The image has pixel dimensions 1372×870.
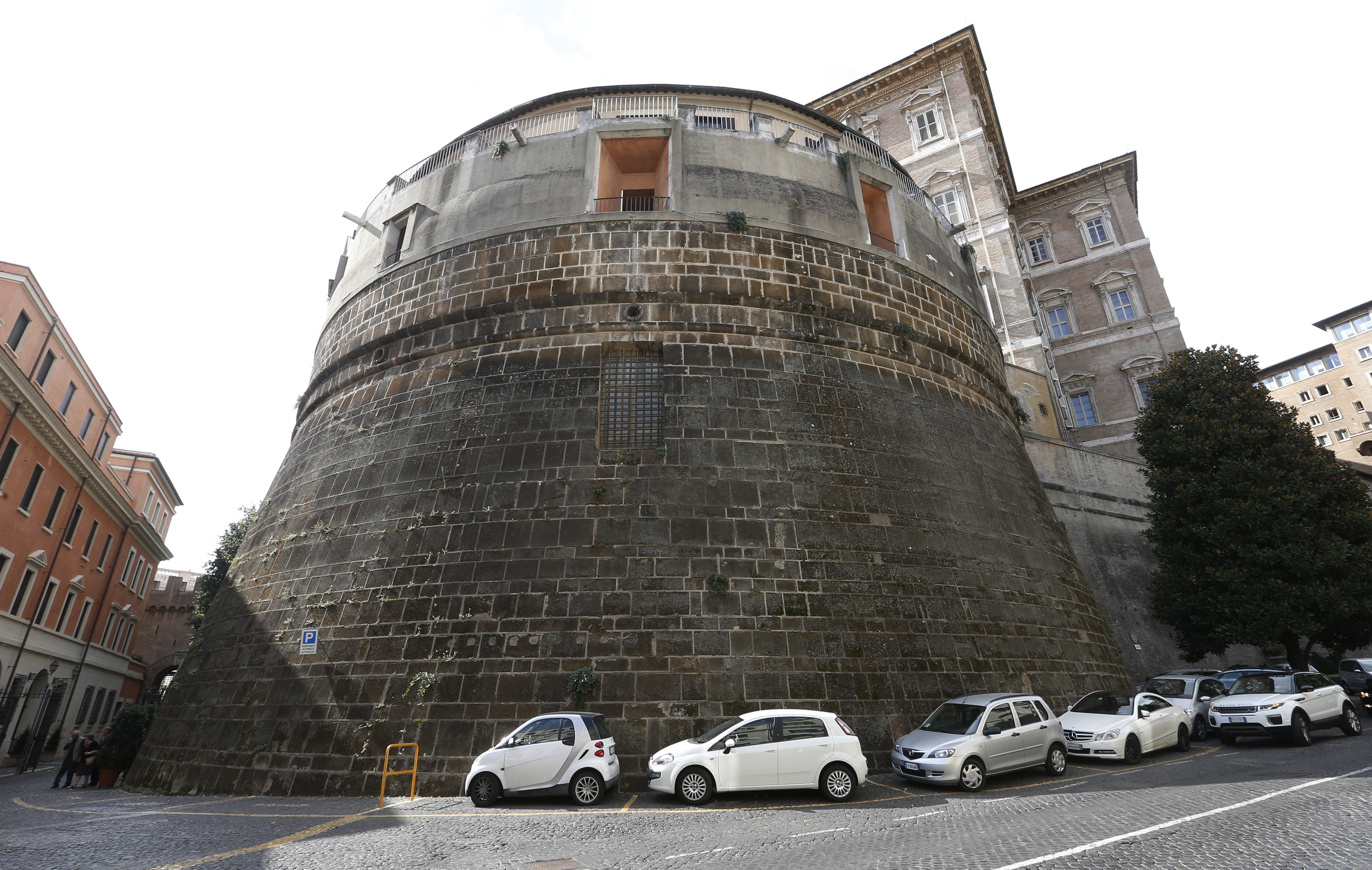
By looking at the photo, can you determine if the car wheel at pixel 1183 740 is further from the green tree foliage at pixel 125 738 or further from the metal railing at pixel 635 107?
the green tree foliage at pixel 125 738

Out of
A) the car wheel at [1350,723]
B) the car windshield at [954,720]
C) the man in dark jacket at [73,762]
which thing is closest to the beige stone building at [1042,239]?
the car wheel at [1350,723]

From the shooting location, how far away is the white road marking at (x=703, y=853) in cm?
565

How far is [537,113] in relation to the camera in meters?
15.2

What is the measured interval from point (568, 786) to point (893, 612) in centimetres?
541

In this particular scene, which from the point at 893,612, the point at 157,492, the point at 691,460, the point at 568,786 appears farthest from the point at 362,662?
the point at 157,492

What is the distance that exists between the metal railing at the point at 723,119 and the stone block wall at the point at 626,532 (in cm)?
309

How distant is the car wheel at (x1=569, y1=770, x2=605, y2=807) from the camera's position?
776 centimetres

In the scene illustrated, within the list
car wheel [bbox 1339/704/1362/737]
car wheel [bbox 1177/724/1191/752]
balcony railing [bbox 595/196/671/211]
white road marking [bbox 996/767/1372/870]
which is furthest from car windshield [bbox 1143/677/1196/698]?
balcony railing [bbox 595/196/671/211]

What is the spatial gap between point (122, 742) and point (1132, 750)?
1851 centimetres

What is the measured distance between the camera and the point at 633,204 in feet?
46.3

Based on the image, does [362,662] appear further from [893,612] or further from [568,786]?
[893,612]

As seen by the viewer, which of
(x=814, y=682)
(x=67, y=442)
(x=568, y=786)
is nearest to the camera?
(x=568, y=786)

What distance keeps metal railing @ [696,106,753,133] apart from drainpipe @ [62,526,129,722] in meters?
29.3

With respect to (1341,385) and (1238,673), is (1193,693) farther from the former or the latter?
(1341,385)
